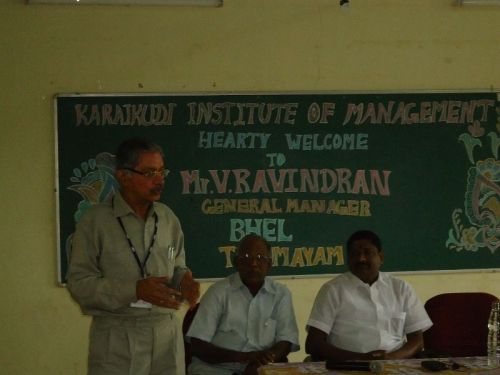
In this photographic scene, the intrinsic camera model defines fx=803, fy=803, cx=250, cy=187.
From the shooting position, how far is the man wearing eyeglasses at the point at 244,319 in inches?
156

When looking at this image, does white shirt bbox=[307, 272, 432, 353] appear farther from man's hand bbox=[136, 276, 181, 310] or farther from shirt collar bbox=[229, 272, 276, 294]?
man's hand bbox=[136, 276, 181, 310]

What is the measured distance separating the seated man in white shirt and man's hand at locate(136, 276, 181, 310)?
1.29m

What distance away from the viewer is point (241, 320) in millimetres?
4043

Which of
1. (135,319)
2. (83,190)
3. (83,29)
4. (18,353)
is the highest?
(83,29)

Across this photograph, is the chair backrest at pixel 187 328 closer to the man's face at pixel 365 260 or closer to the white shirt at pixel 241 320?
the white shirt at pixel 241 320

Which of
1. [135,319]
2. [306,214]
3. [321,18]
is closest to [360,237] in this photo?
[306,214]

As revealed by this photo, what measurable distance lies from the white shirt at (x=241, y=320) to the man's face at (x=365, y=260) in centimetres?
40

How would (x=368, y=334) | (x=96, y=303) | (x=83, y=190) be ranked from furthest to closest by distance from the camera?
1. (x=83, y=190)
2. (x=368, y=334)
3. (x=96, y=303)

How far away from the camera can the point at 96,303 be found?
293 cm

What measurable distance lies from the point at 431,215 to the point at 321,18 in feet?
4.93

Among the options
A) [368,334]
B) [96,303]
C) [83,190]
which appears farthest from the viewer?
[83,190]

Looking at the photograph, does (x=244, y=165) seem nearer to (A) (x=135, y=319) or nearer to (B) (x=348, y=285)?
(B) (x=348, y=285)

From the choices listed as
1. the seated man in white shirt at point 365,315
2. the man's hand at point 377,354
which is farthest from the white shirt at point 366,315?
the man's hand at point 377,354

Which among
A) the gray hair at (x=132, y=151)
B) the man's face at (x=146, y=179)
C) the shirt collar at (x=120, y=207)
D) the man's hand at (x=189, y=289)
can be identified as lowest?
the man's hand at (x=189, y=289)
